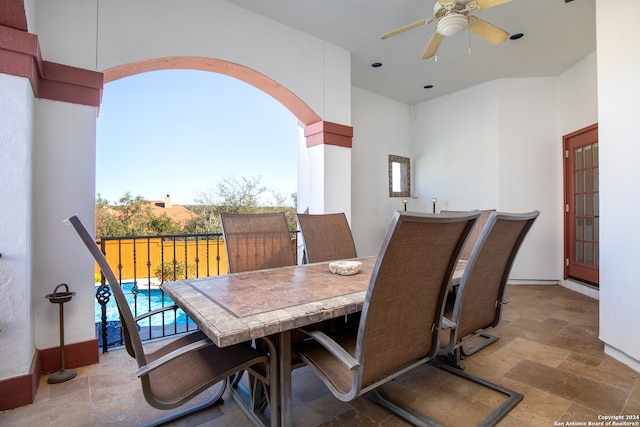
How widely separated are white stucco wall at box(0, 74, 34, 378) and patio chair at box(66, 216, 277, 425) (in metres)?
0.98

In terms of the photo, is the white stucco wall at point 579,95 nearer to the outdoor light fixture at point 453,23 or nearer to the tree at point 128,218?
the outdoor light fixture at point 453,23

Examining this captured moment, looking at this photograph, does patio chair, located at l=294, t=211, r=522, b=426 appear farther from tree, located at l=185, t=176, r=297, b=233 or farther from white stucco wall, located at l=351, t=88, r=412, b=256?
tree, located at l=185, t=176, r=297, b=233

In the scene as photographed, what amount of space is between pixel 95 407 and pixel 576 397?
108 inches

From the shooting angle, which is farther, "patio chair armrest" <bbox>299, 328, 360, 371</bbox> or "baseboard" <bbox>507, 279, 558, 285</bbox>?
"baseboard" <bbox>507, 279, 558, 285</bbox>

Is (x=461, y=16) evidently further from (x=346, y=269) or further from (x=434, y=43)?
(x=346, y=269)

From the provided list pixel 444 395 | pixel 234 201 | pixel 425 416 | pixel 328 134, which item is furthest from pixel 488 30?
pixel 234 201

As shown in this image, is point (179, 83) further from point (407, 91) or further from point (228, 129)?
point (407, 91)

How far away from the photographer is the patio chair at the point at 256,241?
7.23ft

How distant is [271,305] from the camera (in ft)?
4.33

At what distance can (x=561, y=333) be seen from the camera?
9.07 feet

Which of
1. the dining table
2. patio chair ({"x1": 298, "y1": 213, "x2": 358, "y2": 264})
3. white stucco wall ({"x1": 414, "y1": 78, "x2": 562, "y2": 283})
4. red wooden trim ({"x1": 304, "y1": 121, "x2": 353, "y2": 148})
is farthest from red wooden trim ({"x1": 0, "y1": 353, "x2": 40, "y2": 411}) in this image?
white stucco wall ({"x1": 414, "y1": 78, "x2": 562, "y2": 283})

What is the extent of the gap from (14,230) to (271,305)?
1650mm

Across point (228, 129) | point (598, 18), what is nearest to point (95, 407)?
point (598, 18)

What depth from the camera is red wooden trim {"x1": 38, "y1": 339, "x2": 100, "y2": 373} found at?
210cm
